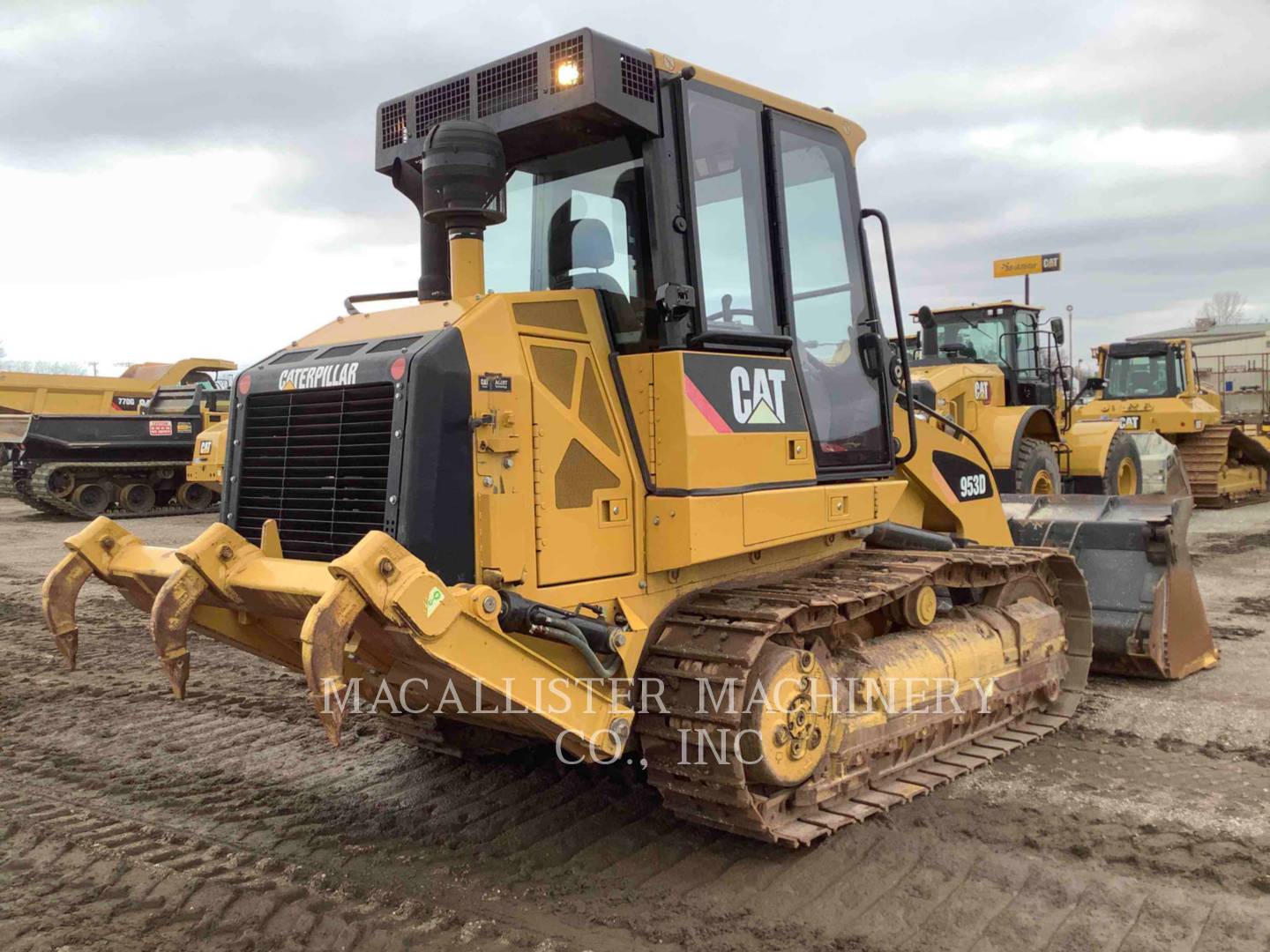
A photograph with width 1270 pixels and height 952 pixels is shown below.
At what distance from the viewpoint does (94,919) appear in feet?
11.9

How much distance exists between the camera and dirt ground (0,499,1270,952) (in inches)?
139

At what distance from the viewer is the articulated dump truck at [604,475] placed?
3.58 metres

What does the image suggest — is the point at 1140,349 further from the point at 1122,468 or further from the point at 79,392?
the point at 79,392

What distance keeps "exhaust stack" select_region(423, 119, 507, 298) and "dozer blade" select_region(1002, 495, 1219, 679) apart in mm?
4477

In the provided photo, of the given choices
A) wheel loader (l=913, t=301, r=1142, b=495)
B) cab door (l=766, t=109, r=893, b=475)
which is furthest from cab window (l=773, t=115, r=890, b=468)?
wheel loader (l=913, t=301, r=1142, b=495)

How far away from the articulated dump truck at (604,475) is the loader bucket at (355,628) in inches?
0.5

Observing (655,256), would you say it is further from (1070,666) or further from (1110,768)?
(1070,666)

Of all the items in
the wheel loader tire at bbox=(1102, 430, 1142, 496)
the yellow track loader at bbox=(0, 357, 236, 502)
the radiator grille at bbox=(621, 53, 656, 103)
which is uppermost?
the yellow track loader at bbox=(0, 357, 236, 502)

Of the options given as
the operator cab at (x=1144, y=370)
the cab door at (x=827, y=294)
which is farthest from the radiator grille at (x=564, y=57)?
the operator cab at (x=1144, y=370)

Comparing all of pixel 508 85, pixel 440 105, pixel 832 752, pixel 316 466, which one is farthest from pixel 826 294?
pixel 316 466

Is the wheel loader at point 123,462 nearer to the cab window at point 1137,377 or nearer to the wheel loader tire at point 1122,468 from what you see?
the wheel loader tire at point 1122,468

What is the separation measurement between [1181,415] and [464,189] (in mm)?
16398

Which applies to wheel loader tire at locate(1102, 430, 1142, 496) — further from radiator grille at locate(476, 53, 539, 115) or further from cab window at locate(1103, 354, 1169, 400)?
radiator grille at locate(476, 53, 539, 115)

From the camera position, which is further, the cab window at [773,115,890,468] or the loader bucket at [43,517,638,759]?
the cab window at [773,115,890,468]
